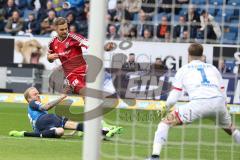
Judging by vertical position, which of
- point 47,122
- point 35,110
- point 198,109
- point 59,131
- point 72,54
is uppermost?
point 72,54

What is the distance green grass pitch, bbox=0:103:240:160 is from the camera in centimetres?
1023

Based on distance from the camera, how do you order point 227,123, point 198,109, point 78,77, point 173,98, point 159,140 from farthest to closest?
1. point 78,77
2. point 227,123
3. point 198,109
4. point 159,140
5. point 173,98

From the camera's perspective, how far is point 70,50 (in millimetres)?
12906

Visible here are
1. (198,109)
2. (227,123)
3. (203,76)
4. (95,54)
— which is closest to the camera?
(95,54)

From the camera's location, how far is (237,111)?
17375mm

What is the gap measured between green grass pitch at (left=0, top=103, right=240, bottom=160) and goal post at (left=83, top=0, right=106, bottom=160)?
3.07m

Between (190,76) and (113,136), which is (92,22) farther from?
(113,136)

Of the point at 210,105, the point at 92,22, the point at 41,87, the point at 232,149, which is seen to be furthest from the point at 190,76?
the point at 41,87

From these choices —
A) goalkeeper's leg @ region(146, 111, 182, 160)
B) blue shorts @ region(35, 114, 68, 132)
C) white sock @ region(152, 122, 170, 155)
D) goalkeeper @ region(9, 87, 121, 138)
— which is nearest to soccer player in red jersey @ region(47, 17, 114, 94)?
goalkeeper @ region(9, 87, 121, 138)

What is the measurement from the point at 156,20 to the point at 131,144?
197 cm

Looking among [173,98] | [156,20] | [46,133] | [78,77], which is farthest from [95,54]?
[78,77]

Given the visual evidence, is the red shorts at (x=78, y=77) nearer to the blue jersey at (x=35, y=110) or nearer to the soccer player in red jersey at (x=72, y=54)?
the soccer player in red jersey at (x=72, y=54)

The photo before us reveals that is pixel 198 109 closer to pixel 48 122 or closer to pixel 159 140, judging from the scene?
pixel 159 140

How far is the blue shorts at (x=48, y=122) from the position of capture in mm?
11609
